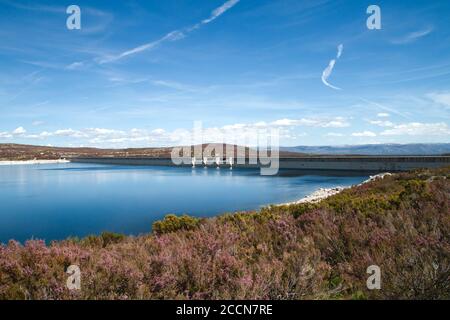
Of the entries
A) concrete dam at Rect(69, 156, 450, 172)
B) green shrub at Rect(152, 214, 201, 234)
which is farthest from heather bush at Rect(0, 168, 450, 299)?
concrete dam at Rect(69, 156, 450, 172)

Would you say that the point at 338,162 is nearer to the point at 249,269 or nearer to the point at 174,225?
the point at 174,225

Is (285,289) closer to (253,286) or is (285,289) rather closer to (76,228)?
(253,286)

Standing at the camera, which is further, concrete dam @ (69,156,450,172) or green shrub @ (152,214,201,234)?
concrete dam @ (69,156,450,172)

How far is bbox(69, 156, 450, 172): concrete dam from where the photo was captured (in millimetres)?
51287

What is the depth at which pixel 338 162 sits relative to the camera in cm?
6444

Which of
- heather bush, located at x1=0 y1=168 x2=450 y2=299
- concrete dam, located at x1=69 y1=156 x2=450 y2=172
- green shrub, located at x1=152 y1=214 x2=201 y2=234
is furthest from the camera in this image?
concrete dam, located at x1=69 y1=156 x2=450 y2=172

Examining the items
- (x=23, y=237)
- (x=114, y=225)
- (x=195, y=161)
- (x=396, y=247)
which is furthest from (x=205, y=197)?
(x=195, y=161)

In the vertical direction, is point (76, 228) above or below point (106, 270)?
below

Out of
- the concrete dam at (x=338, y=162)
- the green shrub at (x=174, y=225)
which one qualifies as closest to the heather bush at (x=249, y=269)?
the green shrub at (x=174, y=225)

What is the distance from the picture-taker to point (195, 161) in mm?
93188

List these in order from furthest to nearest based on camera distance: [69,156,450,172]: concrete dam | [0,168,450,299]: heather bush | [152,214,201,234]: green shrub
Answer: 1. [69,156,450,172]: concrete dam
2. [152,214,201,234]: green shrub
3. [0,168,450,299]: heather bush

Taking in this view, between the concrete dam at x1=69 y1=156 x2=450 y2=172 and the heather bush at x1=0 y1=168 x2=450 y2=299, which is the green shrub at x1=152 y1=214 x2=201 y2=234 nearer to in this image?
the heather bush at x1=0 y1=168 x2=450 y2=299

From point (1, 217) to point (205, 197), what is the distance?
13485 millimetres

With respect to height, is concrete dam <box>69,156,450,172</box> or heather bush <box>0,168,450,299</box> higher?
heather bush <box>0,168,450,299</box>
